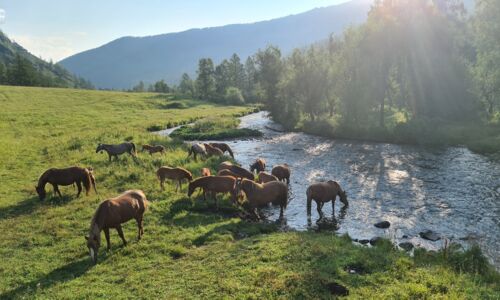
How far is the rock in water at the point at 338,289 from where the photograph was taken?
11672mm

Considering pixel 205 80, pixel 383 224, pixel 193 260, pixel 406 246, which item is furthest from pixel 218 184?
pixel 205 80

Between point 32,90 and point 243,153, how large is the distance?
68.6 m

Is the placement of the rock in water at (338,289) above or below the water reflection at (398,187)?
above

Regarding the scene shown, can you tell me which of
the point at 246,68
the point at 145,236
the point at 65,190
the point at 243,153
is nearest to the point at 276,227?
→ the point at 145,236

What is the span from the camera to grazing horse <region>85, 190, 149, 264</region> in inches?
573

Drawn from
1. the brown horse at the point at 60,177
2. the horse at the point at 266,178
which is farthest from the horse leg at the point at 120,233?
the horse at the point at 266,178

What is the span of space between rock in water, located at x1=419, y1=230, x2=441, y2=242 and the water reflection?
1.13 ft

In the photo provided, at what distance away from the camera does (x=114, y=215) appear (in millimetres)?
15438

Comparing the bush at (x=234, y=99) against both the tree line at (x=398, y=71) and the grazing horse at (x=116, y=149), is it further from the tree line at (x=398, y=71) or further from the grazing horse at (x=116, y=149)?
Answer: the grazing horse at (x=116, y=149)

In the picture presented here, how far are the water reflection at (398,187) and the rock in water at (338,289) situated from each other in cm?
738

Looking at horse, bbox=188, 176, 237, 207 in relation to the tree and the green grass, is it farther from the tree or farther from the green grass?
the tree

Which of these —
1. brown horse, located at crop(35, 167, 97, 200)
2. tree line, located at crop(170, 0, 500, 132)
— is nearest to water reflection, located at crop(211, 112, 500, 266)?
tree line, located at crop(170, 0, 500, 132)

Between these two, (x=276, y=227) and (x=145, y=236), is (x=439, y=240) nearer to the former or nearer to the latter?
(x=276, y=227)

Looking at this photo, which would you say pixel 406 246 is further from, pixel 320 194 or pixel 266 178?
pixel 266 178
